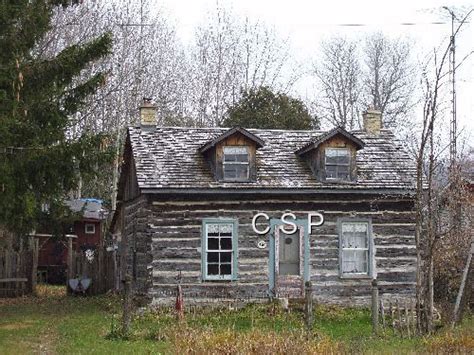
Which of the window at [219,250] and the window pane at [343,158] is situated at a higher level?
the window pane at [343,158]

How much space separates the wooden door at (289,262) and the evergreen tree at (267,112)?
1691 cm

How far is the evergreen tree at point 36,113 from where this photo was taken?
65.4 ft

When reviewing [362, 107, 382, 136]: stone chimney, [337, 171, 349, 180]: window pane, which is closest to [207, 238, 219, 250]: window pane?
[337, 171, 349, 180]: window pane

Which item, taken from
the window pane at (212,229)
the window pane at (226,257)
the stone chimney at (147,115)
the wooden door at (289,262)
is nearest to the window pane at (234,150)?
the window pane at (212,229)

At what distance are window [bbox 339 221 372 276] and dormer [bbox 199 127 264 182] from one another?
10.9 ft

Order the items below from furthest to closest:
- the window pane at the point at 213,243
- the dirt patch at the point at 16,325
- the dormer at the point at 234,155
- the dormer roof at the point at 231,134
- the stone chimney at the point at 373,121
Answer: the stone chimney at the point at 373,121, the dormer at the point at 234,155, the dormer roof at the point at 231,134, the window pane at the point at 213,243, the dirt patch at the point at 16,325

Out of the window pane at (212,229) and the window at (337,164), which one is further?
the window at (337,164)

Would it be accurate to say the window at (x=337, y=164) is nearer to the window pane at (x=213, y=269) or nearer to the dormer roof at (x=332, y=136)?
the dormer roof at (x=332, y=136)

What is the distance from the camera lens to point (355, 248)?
24.4 m

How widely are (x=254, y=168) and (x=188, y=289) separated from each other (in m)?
4.14

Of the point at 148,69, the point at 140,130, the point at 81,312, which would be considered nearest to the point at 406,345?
the point at 81,312

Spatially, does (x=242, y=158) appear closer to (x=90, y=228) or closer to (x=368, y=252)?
(x=368, y=252)

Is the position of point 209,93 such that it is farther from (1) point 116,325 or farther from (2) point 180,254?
(1) point 116,325

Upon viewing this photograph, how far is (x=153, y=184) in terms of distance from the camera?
75.4 feet
